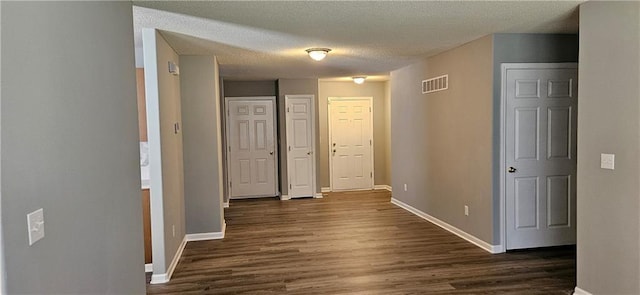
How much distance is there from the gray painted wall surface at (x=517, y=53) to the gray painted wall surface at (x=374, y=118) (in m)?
4.40

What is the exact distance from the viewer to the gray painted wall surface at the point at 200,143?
478 centimetres

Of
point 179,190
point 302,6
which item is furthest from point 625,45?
point 179,190

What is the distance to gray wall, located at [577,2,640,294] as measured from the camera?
2631 millimetres

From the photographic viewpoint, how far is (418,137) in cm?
595

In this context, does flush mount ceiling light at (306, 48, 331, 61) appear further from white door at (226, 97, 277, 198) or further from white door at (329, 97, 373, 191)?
white door at (329, 97, 373, 191)

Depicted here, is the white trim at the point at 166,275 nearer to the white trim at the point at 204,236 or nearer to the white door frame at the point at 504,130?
the white trim at the point at 204,236

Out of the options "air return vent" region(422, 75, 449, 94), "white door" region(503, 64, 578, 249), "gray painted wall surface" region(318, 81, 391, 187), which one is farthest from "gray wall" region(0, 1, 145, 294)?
"gray painted wall surface" region(318, 81, 391, 187)

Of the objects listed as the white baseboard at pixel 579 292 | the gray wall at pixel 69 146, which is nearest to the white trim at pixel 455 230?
the white baseboard at pixel 579 292

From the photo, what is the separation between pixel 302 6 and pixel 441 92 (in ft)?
9.13

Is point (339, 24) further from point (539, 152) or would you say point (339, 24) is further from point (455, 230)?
point (455, 230)

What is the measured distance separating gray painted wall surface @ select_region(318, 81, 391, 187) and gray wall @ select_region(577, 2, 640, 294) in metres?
5.57

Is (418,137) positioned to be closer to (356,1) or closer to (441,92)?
(441,92)

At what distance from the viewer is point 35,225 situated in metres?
1.37

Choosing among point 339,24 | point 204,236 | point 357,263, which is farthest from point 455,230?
point 204,236
